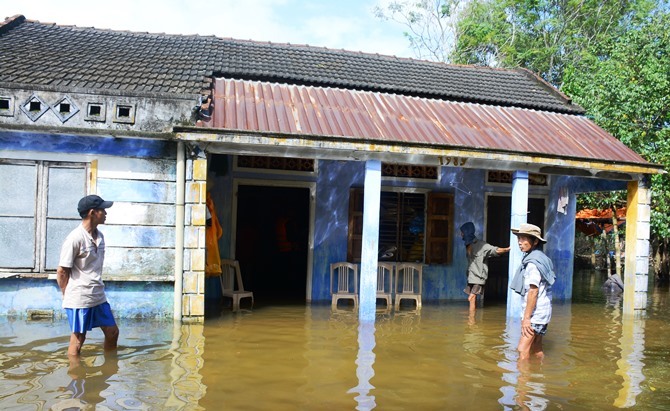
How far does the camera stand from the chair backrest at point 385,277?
429 inches

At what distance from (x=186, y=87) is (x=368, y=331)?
4.32 m

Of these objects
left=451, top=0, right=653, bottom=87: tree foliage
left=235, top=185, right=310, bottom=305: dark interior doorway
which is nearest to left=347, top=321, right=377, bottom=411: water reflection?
left=235, top=185, right=310, bottom=305: dark interior doorway

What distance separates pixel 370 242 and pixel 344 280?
223cm

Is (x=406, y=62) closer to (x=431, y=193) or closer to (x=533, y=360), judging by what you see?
(x=431, y=193)

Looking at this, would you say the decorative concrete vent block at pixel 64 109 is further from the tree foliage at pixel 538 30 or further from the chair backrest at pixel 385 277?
the tree foliage at pixel 538 30

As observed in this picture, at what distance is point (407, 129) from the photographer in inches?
387

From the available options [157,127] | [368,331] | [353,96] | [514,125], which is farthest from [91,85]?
[514,125]

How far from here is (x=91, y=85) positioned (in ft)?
28.5

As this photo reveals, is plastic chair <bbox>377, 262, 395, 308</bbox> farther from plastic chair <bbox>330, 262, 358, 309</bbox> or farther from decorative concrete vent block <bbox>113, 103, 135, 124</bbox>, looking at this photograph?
decorative concrete vent block <bbox>113, 103, 135, 124</bbox>

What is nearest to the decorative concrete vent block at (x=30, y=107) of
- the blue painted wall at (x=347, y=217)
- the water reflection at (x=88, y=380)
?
the water reflection at (x=88, y=380)

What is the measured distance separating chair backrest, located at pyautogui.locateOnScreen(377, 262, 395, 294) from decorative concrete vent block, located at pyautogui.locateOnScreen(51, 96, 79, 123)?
213 inches

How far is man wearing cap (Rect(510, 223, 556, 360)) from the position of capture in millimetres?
6445

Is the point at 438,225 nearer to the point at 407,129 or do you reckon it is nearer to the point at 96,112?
the point at 407,129

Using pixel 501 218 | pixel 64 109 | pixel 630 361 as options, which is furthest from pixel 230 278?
pixel 630 361
